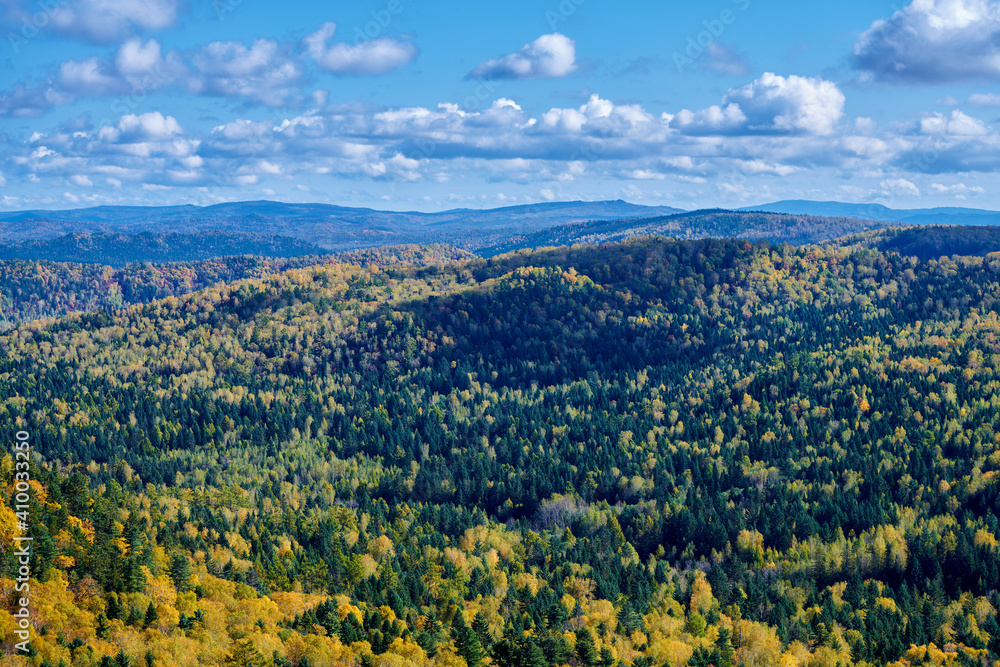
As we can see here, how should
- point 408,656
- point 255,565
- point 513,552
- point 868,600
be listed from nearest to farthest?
point 408,656 → point 255,565 → point 868,600 → point 513,552

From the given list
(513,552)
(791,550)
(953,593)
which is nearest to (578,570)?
(513,552)

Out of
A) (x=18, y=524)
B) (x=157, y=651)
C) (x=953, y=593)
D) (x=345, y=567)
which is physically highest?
(x=18, y=524)

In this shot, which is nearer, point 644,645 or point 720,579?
point 644,645

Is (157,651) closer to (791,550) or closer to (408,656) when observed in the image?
(408,656)

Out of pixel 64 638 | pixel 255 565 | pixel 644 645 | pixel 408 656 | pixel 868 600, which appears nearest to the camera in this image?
pixel 64 638

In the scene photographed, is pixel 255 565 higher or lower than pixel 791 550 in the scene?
higher

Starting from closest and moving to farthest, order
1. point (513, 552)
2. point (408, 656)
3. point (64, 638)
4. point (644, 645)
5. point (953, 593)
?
1. point (64, 638)
2. point (408, 656)
3. point (644, 645)
4. point (953, 593)
5. point (513, 552)

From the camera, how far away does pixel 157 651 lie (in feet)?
321

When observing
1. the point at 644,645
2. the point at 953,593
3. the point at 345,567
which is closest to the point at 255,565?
the point at 345,567

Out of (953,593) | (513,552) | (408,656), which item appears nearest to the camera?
(408,656)

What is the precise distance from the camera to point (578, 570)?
178 m

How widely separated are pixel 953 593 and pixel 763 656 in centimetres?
6527

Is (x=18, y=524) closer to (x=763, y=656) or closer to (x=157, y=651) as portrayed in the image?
(x=157, y=651)

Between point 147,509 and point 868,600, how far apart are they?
154090 millimetres
